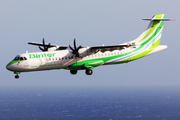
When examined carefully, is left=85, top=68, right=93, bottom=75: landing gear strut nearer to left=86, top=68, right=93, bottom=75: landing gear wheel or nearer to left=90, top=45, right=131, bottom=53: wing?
left=86, top=68, right=93, bottom=75: landing gear wheel

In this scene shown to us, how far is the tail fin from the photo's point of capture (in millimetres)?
43812

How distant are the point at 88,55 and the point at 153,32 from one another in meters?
14.3

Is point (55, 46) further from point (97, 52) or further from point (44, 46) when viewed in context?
point (97, 52)

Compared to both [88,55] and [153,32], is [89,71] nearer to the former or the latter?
[88,55]

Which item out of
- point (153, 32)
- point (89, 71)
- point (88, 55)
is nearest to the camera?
point (89, 71)

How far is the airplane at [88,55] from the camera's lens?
34469 mm

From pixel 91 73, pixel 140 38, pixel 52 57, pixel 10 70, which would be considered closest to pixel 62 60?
pixel 52 57

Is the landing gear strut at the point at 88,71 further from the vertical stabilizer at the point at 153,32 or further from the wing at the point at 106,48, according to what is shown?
the vertical stabilizer at the point at 153,32

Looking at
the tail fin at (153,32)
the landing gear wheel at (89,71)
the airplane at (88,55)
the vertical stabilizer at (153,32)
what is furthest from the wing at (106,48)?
the vertical stabilizer at (153,32)

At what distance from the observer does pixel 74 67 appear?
3722 cm

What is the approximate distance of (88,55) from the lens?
38.0 m

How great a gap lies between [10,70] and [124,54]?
18087 mm

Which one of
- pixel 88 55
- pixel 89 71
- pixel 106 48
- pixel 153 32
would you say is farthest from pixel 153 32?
pixel 89 71

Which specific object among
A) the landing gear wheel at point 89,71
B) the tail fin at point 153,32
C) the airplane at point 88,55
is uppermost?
the tail fin at point 153,32
